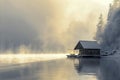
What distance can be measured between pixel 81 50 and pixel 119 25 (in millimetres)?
30086

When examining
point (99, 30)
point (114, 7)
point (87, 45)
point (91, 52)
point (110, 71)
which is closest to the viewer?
point (110, 71)

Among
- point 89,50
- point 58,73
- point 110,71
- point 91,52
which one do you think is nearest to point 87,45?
point 89,50

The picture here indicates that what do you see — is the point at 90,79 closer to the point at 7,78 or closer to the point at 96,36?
the point at 7,78

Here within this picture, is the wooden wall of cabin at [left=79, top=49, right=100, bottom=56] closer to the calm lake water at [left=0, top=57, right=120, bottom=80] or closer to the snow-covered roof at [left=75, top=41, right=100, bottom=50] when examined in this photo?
the snow-covered roof at [left=75, top=41, right=100, bottom=50]

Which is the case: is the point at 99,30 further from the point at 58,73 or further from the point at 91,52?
the point at 58,73

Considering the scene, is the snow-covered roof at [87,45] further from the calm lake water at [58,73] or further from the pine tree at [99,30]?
the calm lake water at [58,73]

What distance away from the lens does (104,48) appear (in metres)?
146

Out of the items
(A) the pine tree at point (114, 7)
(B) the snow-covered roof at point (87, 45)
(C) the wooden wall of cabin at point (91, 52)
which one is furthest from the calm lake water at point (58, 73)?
(A) the pine tree at point (114, 7)

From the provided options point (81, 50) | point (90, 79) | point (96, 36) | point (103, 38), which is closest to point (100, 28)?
point (96, 36)

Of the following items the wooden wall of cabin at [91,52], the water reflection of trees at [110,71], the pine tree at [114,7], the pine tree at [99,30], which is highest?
the pine tree at [114,7]

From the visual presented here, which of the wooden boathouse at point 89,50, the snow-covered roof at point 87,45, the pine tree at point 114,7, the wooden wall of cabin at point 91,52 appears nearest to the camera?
the wooden boathouse at point 89,50

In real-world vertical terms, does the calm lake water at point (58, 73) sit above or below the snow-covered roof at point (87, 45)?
below

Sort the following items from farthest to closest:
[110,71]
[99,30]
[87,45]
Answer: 1. [99,30]
2. [87,45]
3. [110,71]

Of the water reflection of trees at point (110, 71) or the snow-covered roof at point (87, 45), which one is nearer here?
the water reflection of trees at point (110, 71)
